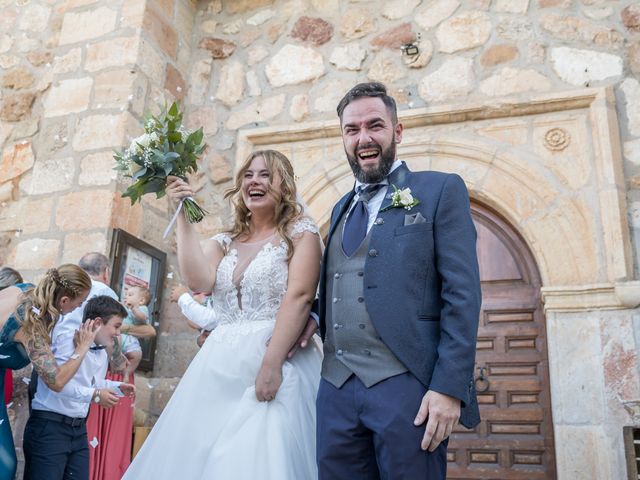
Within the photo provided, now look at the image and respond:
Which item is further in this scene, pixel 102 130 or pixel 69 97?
pixel 69 97

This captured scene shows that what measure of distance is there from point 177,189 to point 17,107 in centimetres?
362

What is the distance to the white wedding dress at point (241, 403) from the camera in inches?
78.7

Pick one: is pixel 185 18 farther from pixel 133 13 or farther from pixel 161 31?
pixel 133 13

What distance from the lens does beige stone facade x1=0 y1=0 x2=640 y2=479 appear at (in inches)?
143

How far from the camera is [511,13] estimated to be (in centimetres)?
440

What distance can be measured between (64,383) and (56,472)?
17.0 inches

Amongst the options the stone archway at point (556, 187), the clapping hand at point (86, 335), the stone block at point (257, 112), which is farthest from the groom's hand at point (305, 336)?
the stone block at point (257, 112)

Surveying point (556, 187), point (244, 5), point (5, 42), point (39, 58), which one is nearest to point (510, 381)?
point (556, 187)

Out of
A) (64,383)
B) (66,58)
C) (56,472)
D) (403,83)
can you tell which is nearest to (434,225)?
(64,383)

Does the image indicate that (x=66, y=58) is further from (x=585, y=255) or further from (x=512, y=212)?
(x=585, y=255)

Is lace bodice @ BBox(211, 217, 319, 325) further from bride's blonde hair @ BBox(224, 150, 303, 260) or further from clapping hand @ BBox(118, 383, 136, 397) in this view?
clapping hand @ BBox(118, 383, 136, 397)

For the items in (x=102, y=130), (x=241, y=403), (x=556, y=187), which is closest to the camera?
(x=241, y=403)

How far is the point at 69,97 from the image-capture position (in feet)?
15.8

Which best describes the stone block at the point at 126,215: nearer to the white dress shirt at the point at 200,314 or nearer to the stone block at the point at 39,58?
the white dress shirt at the point at 200,314
